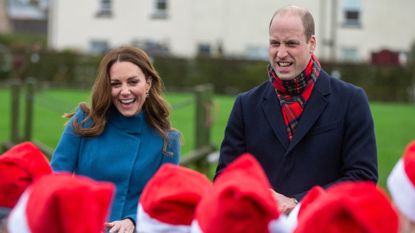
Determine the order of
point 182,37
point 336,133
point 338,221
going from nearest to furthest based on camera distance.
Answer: point 338,221 → point 336,133 → point 182,37

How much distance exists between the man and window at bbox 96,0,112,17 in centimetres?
4073

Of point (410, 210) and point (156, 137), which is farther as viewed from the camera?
point (156, 137)

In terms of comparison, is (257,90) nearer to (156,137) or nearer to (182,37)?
(156,137)

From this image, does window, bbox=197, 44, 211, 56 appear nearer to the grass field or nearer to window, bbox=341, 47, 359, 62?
window, bbox=341, 47, 359, 62

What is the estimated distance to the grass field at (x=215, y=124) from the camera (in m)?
15.8

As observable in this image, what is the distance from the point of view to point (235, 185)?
2805mm

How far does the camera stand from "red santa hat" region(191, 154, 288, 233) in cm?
279

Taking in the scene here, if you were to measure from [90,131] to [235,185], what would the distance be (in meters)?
2.14

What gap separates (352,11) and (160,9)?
29.6 ft

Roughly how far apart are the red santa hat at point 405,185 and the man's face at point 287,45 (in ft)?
4.86

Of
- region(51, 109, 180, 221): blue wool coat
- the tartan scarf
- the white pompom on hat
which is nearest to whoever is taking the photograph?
the white pompom on hat

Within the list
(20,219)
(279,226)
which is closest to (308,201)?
(279,226)

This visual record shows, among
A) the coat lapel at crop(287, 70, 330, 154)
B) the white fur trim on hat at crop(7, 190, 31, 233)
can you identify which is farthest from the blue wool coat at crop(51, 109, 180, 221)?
the white fur trim on hat at crop(7, 190, 31, 233)

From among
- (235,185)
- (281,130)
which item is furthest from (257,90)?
(235,185)
